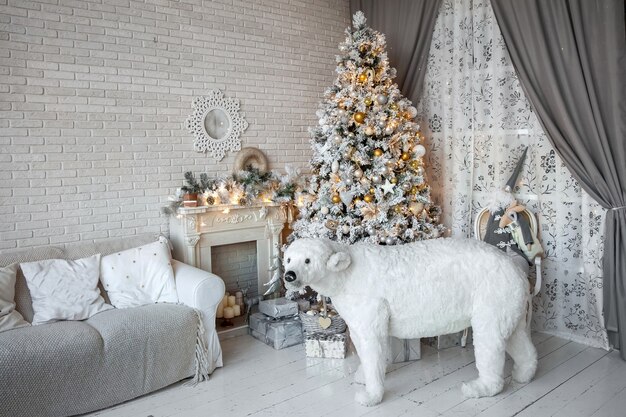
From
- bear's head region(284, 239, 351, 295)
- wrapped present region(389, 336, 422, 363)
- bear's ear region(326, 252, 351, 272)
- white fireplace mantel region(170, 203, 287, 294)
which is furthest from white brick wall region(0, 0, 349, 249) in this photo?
wrapped present region(389, 336, 422, 363)

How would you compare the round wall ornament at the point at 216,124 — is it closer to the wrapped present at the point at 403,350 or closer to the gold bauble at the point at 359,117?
the gold bauble at the point at 359,117

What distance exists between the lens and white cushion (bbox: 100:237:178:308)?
3307mm

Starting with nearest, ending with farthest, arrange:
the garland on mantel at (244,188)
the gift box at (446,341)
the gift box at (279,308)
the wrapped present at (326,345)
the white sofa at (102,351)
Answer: the white sofa at (102,351)
the wrapped present at (326,345)
the gift box at (446,341)
the gift box at (279,308)
the garland on mantel at (244,188)

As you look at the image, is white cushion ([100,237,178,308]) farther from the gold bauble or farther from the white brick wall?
the gold bauble

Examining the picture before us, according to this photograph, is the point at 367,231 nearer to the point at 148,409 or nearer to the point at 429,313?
the point at 429,313

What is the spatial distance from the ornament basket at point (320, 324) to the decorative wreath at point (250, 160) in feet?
4.91

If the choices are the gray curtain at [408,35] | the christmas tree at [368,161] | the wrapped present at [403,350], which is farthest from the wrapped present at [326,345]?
the gray curtain at [408,35]

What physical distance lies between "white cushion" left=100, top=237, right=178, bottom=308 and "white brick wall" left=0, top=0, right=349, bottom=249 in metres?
0.42

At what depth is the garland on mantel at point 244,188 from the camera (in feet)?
13.0

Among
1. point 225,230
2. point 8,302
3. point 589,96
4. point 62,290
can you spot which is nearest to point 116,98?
point 225,230

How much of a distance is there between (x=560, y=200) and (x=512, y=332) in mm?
1461

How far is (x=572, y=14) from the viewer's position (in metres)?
3.38

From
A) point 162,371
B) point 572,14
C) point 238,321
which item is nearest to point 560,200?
point 572,14

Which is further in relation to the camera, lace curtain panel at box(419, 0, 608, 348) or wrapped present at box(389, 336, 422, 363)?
lace curtain panel at box(419, 0, 608, 348)
